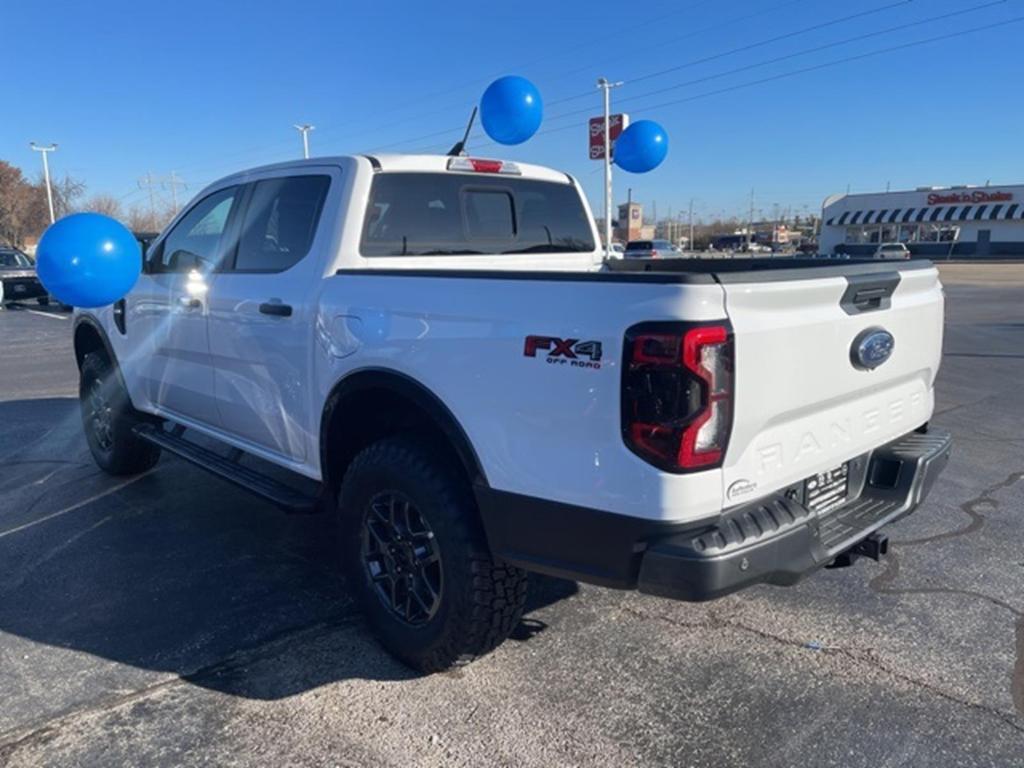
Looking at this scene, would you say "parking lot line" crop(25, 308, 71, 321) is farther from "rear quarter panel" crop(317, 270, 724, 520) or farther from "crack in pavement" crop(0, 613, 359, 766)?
"rear quarter panel" crop(317, 270, 724, 520)

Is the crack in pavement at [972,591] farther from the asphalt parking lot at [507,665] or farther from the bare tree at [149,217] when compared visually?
the bare tree at [149,217]

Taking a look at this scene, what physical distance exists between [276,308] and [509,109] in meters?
4.63

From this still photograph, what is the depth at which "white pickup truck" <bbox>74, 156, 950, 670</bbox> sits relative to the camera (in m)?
2.28

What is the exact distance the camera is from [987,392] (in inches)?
338

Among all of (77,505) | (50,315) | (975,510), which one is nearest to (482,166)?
(77,505)

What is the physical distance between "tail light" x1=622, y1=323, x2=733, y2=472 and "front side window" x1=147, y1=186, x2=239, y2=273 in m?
2.88

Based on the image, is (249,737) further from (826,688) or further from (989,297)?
(989,297)

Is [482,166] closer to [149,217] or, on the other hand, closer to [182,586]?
[182,586]

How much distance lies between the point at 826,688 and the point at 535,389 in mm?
1640

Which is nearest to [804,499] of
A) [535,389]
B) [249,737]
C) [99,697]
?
[535,389]

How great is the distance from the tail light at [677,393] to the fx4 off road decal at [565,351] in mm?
105

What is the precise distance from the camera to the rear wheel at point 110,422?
5395 mm

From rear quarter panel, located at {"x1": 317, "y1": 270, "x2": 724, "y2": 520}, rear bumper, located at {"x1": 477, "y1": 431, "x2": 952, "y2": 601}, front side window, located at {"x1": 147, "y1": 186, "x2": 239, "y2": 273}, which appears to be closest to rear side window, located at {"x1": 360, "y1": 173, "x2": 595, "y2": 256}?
rear quarter panel, located at {"x1": 317, "y1": 270, "x2": 724, "y2": 520}

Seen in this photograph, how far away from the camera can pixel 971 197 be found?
52125 mm
